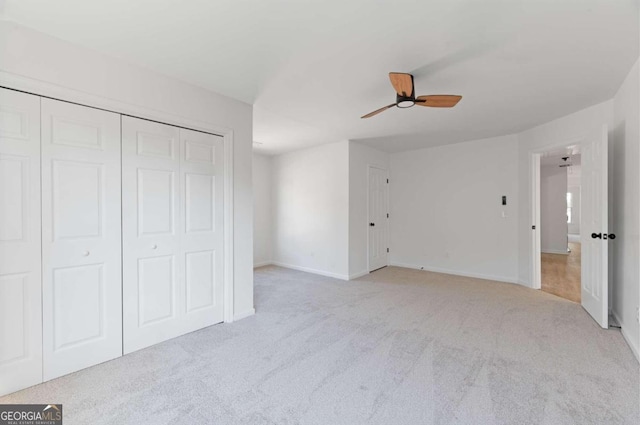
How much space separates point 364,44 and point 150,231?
2.34 m

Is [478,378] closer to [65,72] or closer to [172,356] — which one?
[172,356]

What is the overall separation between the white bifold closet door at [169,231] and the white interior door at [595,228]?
3.89m

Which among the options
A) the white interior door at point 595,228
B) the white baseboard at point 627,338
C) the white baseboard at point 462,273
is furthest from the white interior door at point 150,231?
the white baseboard at point 462,273

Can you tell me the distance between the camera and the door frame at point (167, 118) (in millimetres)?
1855

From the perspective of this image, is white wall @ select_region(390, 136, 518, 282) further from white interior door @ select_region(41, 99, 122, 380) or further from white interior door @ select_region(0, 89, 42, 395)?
white interior door @ select_region(0, 89, 42, 395)

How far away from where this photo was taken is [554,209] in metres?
7.40

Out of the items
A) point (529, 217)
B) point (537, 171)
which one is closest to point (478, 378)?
point (529, 217)

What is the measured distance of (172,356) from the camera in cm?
229

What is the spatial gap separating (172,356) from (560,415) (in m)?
2.72

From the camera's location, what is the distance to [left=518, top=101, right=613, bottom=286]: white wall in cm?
319

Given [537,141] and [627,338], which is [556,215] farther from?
[627,338]

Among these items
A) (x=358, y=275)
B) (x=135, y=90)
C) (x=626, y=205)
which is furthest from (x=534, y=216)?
(x=135, y=90)

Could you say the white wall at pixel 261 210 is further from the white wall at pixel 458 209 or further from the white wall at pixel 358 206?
the white wall at pixel 458 209

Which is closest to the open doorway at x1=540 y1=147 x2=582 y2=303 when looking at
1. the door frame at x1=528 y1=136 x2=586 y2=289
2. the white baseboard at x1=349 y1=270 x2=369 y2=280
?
the door frame at x1=528 y1=136 x2=586 y2=289
